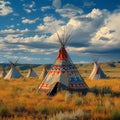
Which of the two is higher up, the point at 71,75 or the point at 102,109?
the point at 71,75

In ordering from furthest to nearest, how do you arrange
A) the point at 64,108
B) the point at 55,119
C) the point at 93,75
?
1. the point at 93,75
2. the point at 64,108
3. the point at 55,119

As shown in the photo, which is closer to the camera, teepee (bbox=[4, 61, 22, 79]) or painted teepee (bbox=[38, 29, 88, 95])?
painted teepee (bbox=[38, 29, 88, 95])

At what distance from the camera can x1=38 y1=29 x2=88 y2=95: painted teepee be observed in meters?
20.4

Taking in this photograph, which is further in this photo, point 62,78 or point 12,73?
point 12,73

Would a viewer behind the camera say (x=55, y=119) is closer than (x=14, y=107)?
Yes

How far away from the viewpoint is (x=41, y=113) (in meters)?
12.5

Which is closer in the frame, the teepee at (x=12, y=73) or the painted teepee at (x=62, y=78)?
the painted teepee at (x=62, y=78)

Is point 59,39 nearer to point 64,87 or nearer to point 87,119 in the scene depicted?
point 64,87

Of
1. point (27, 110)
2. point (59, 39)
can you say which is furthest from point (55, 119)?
point (59, 39)

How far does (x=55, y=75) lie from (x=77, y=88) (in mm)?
1767

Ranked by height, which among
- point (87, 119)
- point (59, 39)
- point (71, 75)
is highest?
point (59, 39)

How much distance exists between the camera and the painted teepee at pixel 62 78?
20391mm

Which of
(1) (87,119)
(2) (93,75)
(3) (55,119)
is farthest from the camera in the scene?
(2) (93,75)

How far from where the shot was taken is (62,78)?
20594 mm
